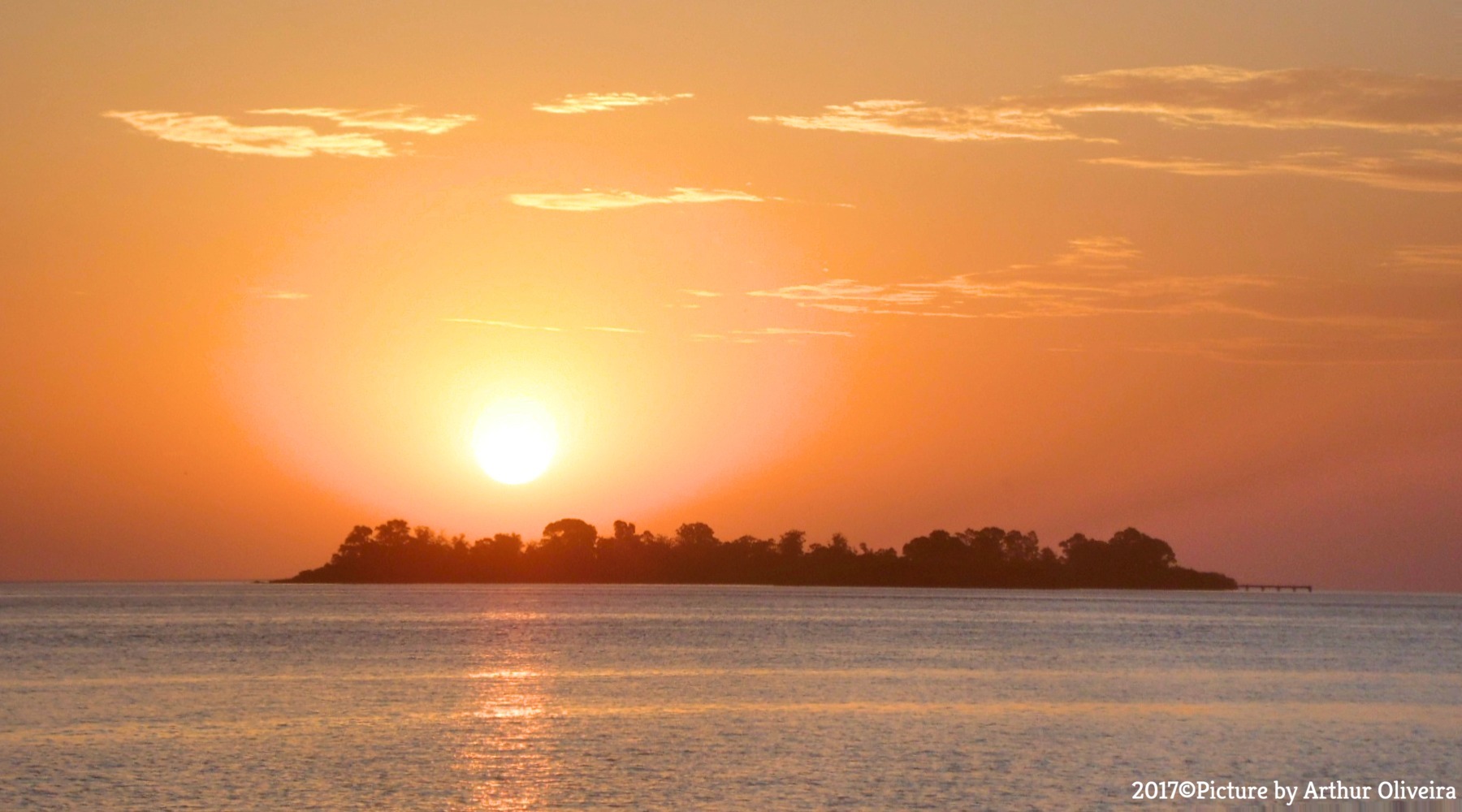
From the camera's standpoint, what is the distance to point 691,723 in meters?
58.0

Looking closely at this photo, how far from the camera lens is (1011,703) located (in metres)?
67.2

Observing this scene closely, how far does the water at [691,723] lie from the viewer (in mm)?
41906

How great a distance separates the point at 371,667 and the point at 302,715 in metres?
28.2

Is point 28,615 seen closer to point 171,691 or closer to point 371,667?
point 371,667

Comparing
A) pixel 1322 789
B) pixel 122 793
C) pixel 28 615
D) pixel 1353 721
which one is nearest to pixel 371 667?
pixel 122 793

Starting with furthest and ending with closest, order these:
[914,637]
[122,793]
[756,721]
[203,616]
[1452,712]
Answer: [203,616]
[914,637]
[1452,712]
[756,721]
[122,793]

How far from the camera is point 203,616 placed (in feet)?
599

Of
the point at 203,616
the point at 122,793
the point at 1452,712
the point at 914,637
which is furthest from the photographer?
the point at 203,616

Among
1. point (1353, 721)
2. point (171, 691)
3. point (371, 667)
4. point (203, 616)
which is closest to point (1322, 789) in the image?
point (1353, 721)

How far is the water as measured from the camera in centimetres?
4191

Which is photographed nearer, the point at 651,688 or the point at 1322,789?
the point at 1322,789

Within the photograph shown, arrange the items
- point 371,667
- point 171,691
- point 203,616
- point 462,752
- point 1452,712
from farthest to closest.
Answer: point 203,616
point 371,667
point 171,691
point 1452,712
point 462,752

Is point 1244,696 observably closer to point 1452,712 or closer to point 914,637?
point 1452,712

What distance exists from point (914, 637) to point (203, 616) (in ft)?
318
